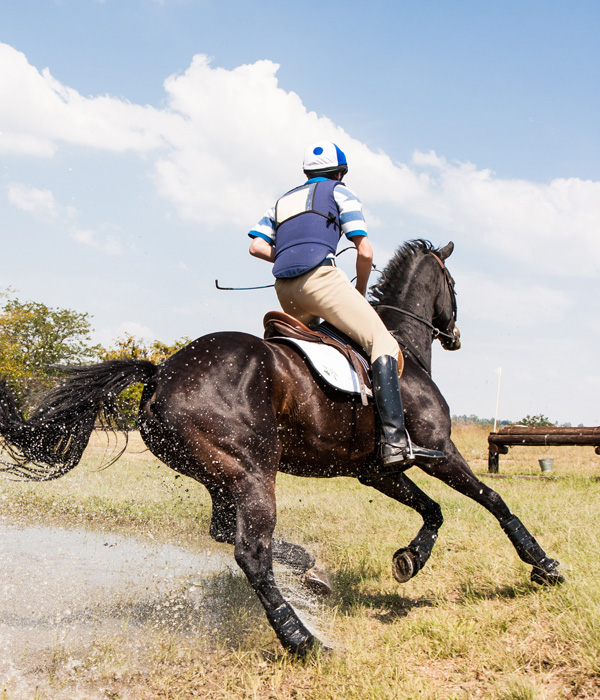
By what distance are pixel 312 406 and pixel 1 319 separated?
33.3m

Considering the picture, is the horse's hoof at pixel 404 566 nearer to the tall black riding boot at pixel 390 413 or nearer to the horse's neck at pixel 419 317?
the tall black riding boot at pixel 390 413

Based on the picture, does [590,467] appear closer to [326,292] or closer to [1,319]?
[326,292]

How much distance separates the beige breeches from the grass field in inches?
71.0

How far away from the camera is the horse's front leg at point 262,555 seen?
347cm

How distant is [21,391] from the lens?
412 centimetres

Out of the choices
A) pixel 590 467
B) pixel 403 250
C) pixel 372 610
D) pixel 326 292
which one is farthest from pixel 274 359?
pixel 590 467

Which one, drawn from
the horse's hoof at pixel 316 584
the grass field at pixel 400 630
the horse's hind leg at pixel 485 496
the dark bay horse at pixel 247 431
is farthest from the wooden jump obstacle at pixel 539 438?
the horse's hoof at pixel 316 584

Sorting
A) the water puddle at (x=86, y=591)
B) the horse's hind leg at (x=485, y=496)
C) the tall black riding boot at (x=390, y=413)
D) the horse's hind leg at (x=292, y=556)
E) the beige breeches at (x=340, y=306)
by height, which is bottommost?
the water puddle at (x=86, y=591)

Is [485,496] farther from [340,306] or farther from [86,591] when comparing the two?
[86,591]

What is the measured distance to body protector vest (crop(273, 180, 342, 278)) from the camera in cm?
433

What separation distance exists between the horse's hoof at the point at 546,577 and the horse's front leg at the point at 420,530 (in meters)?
0.75

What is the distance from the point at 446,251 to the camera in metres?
6.10

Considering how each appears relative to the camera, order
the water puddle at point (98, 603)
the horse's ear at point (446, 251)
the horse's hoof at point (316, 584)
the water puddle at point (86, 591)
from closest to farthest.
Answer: the water puddle at point (98, 603), the water puddle at point (86, 591), the horse's hoof at point (316, 584), the horse's ear at point (446, 251)

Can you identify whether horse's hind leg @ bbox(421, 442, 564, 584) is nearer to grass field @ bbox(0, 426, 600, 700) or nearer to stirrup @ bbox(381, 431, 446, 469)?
stirrup @ bbox(381, 431, 446, 469)
